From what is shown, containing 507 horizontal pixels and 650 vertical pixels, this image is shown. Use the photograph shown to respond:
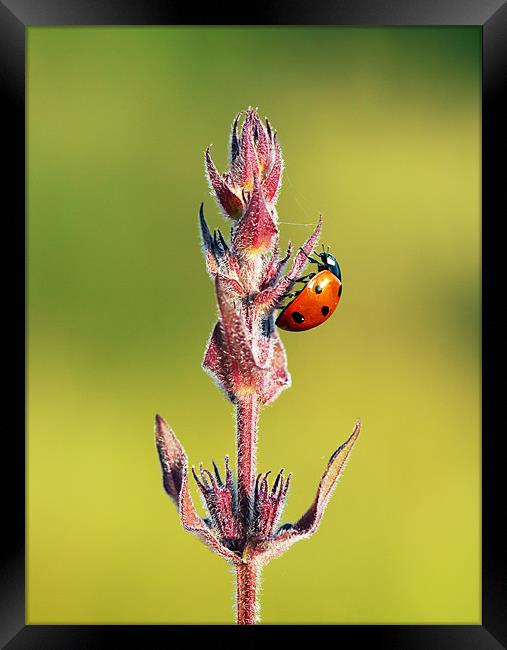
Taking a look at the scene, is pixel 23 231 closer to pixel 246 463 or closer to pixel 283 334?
pixel 283 334

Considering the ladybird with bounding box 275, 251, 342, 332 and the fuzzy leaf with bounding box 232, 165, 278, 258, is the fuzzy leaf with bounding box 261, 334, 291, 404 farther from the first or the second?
the ladybird with bounding box 275, 251, 342, 332

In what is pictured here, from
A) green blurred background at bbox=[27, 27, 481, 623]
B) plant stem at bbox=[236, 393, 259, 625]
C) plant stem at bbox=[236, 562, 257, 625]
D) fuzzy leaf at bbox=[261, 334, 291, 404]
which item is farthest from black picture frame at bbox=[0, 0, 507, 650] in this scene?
fuzzy leaf at bbox=[261, 334, 291, 404]

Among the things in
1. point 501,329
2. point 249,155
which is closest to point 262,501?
point 249,155

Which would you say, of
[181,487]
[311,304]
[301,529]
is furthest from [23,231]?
[301,529]

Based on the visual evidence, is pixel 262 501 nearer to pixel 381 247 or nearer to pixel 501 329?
pixel 501 329

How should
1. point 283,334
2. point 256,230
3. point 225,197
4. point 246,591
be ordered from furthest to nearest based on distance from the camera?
point 283,334, point 246,591, point 225,197, point 256,230
